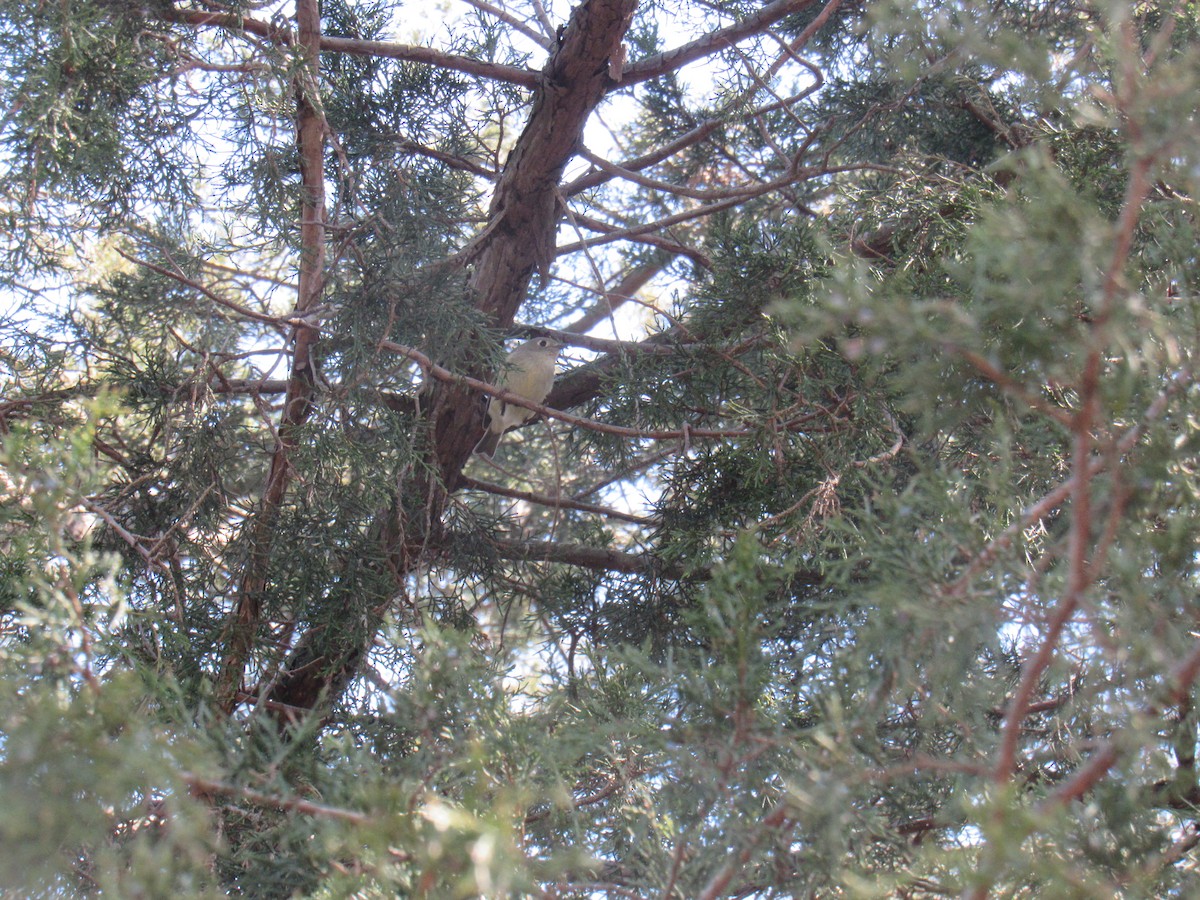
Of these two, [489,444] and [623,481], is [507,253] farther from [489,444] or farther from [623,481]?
[623,481]

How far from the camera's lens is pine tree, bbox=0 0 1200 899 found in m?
1.54

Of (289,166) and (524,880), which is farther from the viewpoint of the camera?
(289,166)

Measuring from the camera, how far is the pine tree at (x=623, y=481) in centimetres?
154

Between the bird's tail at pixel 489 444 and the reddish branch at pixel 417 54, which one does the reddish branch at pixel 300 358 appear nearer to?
the reddish branch at pixel 417 54

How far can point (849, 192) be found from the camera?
3.70 meters

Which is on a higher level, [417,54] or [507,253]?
[417,54]

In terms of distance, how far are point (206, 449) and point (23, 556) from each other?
1206mm

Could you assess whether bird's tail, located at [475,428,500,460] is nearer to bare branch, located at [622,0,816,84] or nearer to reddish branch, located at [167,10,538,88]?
reddish branch, located at [167,10,538,88]

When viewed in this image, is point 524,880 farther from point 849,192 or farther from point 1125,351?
point 849,192

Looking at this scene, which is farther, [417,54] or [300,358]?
[417,54]

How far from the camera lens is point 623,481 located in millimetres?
5328

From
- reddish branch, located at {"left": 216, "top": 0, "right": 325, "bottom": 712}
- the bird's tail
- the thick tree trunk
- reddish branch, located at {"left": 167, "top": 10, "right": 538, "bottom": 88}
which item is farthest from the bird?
reddish branch, located at {"left": 167, "top": 10, "right": 538, "bottom": 88}

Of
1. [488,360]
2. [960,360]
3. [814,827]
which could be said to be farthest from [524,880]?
[488,360]

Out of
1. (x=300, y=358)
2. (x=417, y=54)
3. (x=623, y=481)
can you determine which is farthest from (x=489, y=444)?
(x=417, y=54)
